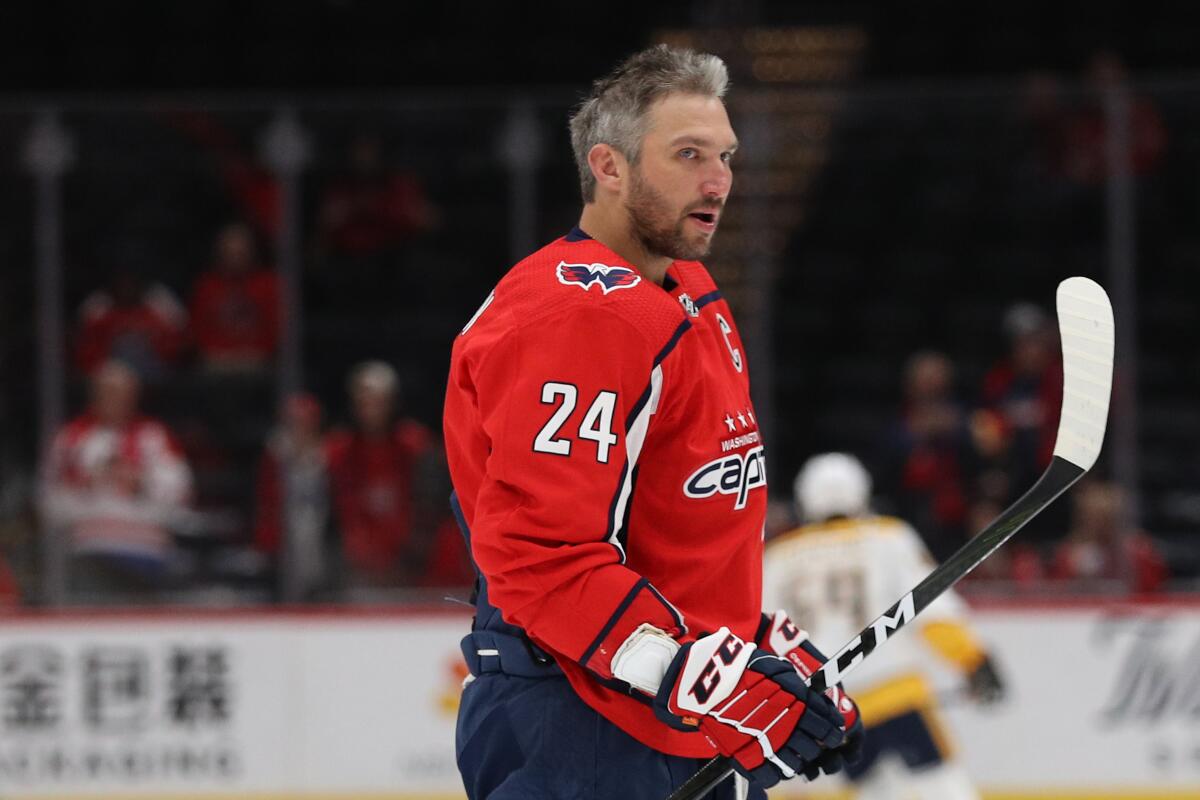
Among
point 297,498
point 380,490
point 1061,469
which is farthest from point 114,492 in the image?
point 1061,469

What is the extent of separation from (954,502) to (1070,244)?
0.88 m

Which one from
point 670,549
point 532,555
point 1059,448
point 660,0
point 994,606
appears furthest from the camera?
point 660,0

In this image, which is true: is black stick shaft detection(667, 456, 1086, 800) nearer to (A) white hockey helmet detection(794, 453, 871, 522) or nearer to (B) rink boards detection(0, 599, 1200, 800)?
(A) white hockey helmet detection(794, 453, 871, 522)

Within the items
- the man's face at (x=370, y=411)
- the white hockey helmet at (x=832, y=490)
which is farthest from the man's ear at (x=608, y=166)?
the man's face at (x=370, y=411)

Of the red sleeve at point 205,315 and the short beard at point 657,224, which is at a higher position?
the short beard at point 657,224

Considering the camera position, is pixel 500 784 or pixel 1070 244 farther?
pixel 1070 244

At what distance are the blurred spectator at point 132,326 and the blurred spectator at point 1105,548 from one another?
2.83 metres

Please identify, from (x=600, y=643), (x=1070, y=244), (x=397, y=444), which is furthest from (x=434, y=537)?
(x=600, y=643)

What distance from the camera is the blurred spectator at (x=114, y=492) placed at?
629 cm

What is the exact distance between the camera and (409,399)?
652 cm

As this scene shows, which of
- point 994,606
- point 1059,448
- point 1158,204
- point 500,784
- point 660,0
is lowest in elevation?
point 994,606

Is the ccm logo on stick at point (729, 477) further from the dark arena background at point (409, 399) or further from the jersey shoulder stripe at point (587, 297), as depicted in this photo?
the dark arena background at point (409, 399)

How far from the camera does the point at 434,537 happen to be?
6.43 m

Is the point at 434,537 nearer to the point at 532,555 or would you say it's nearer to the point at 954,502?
the point at 954,502
